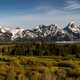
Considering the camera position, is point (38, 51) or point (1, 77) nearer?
point (1, 77)

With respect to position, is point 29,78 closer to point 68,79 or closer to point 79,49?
point 68,79

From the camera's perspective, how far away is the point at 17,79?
104 feet

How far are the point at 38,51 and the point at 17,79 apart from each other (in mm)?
157340

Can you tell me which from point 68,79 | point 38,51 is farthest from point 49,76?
point 38,51

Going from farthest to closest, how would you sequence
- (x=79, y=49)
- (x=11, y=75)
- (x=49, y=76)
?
(x=79, y=49) → (x=11, y=75) → (x=49, y=76)

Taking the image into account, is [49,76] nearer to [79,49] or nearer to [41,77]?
[41,77]

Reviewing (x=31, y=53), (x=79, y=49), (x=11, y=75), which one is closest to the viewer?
(x=11, y=75)

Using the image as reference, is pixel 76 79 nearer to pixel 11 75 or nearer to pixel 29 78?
pixel 29 78

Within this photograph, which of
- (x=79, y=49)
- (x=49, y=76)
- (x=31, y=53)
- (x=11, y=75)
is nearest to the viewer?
(x=49, y=76)

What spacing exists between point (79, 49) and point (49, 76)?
146403mm

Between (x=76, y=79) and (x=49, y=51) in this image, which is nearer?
(x=76, y=79)

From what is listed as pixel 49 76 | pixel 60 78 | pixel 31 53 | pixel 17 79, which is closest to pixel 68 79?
pixel 60 78

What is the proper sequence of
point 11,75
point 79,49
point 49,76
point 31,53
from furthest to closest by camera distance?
point 31,53 → point 79,49 → point 11,75 → point 49,76

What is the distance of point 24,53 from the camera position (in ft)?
621
